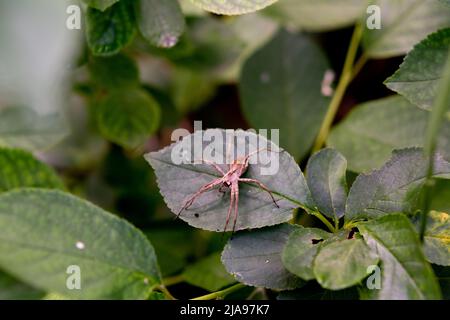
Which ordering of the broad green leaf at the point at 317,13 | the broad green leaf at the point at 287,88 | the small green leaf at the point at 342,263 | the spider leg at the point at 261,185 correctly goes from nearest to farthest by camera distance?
the small green leaf at the point at 342,263 → the spider leg at the point at 261,185 → the broad green leaf at the point at 287,88 → the broad green leaf at the point at 317,13

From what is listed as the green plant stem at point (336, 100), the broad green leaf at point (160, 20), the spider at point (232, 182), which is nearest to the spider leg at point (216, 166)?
the spider at point (232, 182)

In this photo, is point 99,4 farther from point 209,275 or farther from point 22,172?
point 209,275

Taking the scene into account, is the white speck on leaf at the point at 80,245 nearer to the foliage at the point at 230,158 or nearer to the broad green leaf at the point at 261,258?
the foliage at the point at 230,158

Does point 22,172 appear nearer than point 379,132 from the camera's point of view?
Yes

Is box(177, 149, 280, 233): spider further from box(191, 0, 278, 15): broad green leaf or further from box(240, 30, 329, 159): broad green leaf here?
box(240, 30, 329, 159): broad green leaf

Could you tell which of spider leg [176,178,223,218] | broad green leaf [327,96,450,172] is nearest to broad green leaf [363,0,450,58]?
broad green leaf [327,96,450,172]

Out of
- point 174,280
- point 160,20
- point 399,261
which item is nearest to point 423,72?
point 399,261
